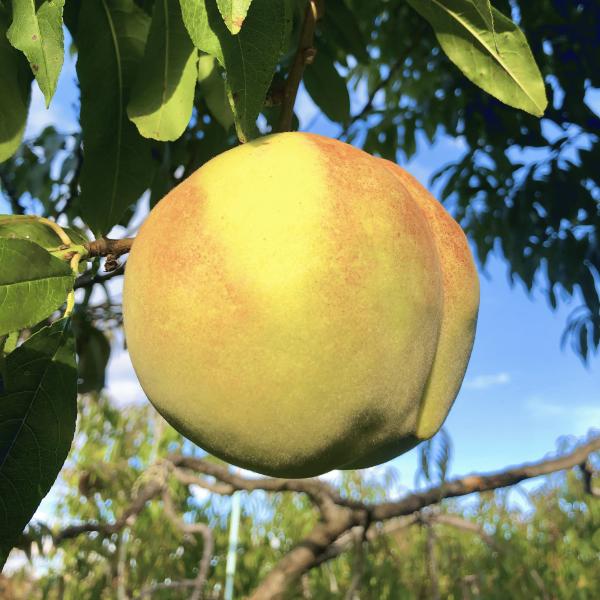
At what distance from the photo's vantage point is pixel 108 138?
102 cm

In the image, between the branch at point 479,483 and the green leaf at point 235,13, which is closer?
the green leaf at point 235,13

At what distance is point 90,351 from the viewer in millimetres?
1961

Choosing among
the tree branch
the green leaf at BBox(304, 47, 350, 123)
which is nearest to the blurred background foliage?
the tree branch

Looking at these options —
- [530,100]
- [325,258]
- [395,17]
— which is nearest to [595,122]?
[395,17]

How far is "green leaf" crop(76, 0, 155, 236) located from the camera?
1009mm

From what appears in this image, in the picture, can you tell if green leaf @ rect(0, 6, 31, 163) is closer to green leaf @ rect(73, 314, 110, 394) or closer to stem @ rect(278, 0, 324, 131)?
stem @ rect(278, 0, 324, 131)

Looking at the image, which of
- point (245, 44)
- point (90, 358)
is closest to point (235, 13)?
point (245, 44)

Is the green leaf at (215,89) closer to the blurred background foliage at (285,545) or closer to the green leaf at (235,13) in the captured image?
the green leaf at (235,13)

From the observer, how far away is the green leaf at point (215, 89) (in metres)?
1.11

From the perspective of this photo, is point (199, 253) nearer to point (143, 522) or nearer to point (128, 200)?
point (128, 200)

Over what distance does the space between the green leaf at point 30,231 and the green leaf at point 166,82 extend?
0.17 meters

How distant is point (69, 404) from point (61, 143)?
1.44 metres

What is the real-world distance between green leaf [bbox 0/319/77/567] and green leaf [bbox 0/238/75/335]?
12cm

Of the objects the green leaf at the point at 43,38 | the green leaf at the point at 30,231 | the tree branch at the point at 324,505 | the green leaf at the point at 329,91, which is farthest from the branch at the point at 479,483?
the green leaf at the point at 43,38
